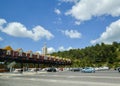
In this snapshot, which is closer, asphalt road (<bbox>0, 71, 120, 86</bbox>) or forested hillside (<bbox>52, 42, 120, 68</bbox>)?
asphalt road (<bbox>0, 71, 120, 86</bbox>)

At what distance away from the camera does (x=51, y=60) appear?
140 meters

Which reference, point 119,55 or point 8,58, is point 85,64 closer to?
point 119,55

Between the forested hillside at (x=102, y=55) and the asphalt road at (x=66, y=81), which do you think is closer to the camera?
the asphalt road at (x=66, y=81)

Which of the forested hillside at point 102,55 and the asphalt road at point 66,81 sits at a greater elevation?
the forested hillside at point 102,55

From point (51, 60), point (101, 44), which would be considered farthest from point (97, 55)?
point (51, 60)

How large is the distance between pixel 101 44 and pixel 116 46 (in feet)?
37.4

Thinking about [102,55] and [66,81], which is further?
[102,55]

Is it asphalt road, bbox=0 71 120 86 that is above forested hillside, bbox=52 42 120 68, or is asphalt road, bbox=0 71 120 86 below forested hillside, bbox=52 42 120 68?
below

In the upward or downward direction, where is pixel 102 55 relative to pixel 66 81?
upward

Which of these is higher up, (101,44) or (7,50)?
(101,44)

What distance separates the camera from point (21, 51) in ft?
359

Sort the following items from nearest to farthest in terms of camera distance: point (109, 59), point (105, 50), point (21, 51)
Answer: point (21, 51), point (109, 59), point (105, 50)

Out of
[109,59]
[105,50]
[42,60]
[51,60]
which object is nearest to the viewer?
[42,60]

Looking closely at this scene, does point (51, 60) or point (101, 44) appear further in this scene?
Answer: point (101, 44)
